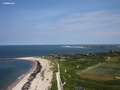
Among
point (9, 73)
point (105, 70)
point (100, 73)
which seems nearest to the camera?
point (100, 73)

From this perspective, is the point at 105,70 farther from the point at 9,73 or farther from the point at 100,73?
the point at 9,73

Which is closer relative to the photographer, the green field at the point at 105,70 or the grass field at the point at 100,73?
the grass field at the point at 100,73

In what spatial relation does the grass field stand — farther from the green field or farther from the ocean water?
the ocean water

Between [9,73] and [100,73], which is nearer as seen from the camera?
[100,73]

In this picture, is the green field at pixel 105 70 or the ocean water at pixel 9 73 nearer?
the ocean water at pixel 9 73

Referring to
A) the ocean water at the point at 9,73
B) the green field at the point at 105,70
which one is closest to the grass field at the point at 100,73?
the green field at the point at 105,70

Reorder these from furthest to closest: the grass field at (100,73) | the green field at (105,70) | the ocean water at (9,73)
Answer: the green field at (105,70) < the grass field at (100,73) < the ocean water at (9,73)

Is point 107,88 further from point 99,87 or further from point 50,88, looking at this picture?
point 50,88

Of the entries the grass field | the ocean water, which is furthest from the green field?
the ocean water

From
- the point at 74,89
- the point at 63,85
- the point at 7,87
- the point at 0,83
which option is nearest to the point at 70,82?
the point at 63,85

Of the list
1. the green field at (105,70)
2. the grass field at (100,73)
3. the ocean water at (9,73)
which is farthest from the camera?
the green field at (105,70)

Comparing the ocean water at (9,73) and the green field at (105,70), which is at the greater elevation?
the green field at (105,70)

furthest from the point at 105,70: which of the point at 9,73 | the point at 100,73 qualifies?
the point at 9,73

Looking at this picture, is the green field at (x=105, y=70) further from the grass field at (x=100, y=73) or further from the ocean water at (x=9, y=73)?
the ocean water at (x=9, y=73)
